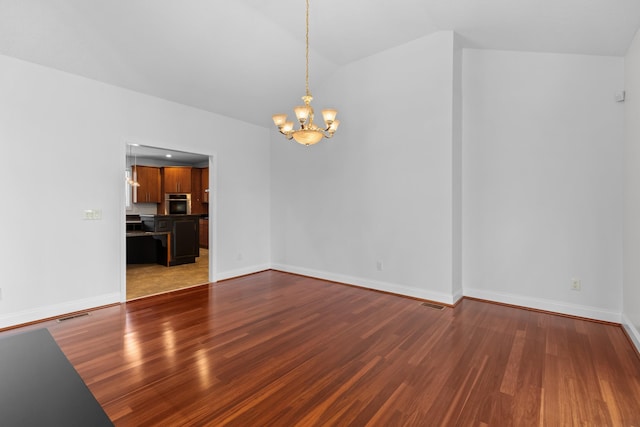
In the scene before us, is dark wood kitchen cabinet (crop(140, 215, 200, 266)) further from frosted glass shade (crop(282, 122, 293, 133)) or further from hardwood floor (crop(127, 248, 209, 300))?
frosted glass shade (crop(282, 122, 293, 133))

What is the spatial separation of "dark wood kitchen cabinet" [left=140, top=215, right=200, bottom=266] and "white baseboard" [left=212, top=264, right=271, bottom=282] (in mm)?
1821

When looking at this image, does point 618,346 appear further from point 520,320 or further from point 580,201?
point 580,201

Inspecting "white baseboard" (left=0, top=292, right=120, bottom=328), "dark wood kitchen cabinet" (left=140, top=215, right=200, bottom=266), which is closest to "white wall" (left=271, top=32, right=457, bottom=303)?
"dark wood kitchen cabinet" (left=140, top=215, right=200, bottom=266)

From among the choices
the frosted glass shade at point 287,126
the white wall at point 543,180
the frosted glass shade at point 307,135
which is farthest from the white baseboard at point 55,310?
the white wall at point 543,180

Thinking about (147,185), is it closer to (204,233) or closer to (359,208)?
(204,233)

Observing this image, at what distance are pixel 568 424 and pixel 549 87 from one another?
3.49 m

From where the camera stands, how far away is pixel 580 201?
355 cm

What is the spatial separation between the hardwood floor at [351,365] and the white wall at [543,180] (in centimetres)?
42

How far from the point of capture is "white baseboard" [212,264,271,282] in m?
5.20

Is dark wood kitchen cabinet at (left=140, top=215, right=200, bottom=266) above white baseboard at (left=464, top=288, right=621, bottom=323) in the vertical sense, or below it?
above

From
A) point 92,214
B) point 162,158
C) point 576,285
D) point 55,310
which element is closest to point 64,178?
point 92,214

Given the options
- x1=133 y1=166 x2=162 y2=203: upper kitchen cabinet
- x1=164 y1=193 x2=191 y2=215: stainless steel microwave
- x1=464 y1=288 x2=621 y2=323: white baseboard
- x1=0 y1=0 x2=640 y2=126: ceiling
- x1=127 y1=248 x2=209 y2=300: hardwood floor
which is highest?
x1=0 y1=0 x2=640 y2=126: ceiling

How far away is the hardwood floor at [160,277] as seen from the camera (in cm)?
470

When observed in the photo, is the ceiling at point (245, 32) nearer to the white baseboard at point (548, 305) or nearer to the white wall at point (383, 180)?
the white wall at point (383, 180)
